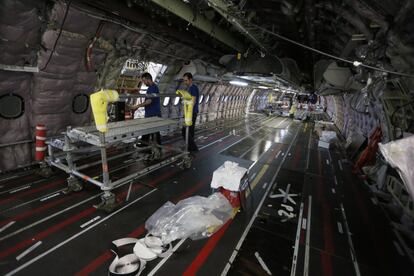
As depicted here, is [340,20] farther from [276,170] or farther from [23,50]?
[23,50]

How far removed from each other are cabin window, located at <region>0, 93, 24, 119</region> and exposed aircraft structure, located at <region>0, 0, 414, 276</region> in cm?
3

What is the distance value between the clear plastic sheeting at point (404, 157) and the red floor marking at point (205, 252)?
9.03 feet

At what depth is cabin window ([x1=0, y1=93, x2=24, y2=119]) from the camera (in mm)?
5367

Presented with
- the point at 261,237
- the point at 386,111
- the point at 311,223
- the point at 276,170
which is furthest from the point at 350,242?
the point at 386,111

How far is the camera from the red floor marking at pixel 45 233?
328 cm

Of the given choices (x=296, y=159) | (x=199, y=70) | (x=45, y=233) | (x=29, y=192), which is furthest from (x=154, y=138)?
(x=296, y=159)

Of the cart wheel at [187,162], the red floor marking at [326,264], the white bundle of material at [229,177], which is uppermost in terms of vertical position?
the white bundle of material at [229,177]

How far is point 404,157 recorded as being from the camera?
211cm

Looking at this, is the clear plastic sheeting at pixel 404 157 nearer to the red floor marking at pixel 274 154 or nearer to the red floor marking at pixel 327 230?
the red floor marking at pixel 327 230

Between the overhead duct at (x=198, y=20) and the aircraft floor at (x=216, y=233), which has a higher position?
the overhead duct at (x=198, y=20)

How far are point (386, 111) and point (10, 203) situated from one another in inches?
372

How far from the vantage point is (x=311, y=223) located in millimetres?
4652

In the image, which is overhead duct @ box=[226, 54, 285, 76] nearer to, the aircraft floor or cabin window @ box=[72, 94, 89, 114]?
the aircraft floor

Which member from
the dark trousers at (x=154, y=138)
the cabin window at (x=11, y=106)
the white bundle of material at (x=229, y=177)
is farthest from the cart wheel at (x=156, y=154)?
the cabin window at (x=11, y=106)
